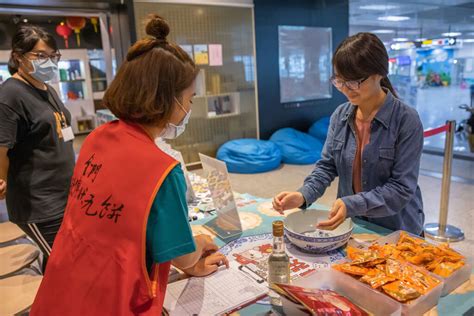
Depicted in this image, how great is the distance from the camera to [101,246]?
83 cm

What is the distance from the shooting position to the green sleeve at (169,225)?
32.4 inches

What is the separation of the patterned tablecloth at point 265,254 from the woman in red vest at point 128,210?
12.6 inches

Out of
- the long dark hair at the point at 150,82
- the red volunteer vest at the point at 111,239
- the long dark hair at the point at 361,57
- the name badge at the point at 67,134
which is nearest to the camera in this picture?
the red volunteer vest at the point at 111,239

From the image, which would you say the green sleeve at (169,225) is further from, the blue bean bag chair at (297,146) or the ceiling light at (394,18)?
the ceiling light at (394,18)

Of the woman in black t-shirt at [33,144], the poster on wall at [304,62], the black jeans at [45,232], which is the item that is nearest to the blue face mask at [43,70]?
the woman in black t-shirt at [33,144]

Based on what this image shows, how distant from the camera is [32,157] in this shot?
1.94 m

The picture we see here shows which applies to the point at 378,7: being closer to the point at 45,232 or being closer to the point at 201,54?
the point at 201,54

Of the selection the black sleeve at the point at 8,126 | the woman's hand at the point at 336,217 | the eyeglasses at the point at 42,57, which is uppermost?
the eyeglasses at the point at 42,57

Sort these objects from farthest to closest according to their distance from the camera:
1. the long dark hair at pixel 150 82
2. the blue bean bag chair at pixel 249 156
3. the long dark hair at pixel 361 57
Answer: the blue bean bag chair at pixel 249 156, the long dark hair at pixel 361 57, the long dark hair at pixel 150 82

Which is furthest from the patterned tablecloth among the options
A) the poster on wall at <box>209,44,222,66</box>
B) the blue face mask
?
the poster on wall at <box>209,44,222,66</box>

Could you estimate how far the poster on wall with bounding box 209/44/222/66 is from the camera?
535 cm

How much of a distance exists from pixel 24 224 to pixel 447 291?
6.31 ft

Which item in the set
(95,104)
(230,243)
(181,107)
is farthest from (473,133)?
(95,104)

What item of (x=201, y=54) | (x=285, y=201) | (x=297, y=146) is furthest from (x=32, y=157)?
(x=297, y=146)
